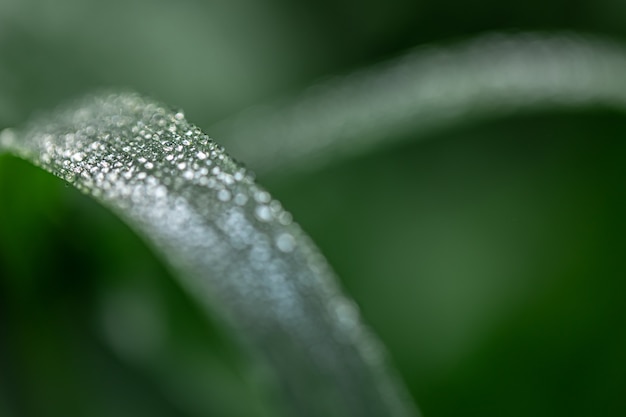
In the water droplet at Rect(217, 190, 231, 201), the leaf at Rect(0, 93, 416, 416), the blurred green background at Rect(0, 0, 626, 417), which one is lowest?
the leaf at Rect(0, 93, 416, 416)

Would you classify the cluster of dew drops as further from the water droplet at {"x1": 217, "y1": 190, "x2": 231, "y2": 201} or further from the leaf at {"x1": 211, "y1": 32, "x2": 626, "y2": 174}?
the leaf at {"x1": 211, "y1": 32, "x2": 626, "y2": 174}

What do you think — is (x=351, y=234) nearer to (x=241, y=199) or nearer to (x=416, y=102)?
(x=416, y=102)

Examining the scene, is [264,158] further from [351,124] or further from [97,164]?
[97,164]

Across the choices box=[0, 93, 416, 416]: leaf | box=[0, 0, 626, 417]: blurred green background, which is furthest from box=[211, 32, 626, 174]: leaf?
box=[0, 93, 416, 416]: leaf

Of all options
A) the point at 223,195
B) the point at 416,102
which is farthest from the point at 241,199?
the point at 416,102

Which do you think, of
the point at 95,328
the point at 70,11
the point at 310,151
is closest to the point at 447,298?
the point at 310,151

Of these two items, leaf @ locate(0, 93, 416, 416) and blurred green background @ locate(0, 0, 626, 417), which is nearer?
leaf @ locate(0, 93, 416, 416)

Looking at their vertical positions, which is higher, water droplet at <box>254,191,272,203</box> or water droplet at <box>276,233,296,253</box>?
water droplet at <box>254,191,272,203</box>

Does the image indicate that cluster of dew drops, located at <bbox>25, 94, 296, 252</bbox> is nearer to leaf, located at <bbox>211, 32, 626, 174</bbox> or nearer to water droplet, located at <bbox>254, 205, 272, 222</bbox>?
water droplet, located at <bbox>254, 205, 272, 222</bbox>
